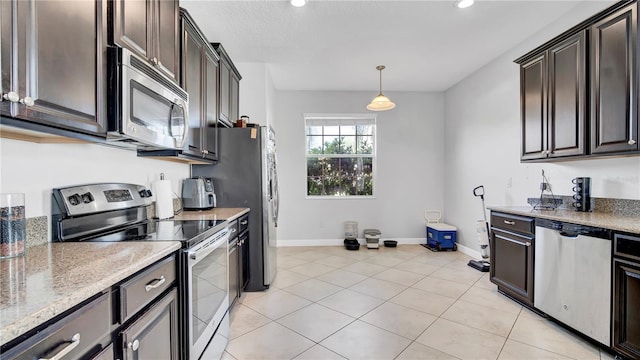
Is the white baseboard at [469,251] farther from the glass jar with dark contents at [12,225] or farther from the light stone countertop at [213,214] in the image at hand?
the glass jar with dark contents at [12,225]

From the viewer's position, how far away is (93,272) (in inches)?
37.1

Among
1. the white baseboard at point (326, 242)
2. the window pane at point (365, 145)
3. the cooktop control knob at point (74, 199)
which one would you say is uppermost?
the window pane at point (365, 145)

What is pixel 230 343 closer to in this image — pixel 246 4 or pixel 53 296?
pixel 53 296

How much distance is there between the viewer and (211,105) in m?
2.80

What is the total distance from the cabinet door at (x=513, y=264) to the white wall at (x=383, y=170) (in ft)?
7.57

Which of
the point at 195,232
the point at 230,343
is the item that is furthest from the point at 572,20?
the point at 230,343

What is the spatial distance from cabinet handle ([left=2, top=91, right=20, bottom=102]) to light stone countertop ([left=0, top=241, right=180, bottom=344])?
556mm

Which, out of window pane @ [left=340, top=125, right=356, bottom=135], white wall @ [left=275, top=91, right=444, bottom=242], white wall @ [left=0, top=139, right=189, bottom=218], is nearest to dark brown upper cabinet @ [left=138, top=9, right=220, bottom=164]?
white wall @ [left=0, top=139, right=189, bottom=218]

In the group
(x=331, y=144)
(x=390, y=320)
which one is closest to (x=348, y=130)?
(x=331, y=144)

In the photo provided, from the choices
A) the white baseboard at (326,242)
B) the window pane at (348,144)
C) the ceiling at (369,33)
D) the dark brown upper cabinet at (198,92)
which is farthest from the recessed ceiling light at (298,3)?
the white baseboard at (326,242)

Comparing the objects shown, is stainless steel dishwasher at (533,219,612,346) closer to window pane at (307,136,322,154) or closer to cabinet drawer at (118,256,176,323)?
cabinet drawer at (118,256,176,323)

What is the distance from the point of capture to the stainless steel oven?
1487 millimetres

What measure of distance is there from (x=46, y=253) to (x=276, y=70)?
3.65m

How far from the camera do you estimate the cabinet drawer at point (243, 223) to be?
2.75m
